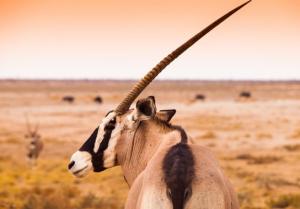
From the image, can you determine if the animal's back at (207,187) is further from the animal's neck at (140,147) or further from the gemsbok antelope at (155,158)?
the animal's neck at (140,147)

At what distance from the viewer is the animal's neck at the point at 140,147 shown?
532 cm

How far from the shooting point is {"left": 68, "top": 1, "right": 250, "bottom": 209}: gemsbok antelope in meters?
3.84

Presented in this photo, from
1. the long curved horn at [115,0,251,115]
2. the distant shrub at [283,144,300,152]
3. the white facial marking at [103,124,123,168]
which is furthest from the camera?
the distant shrub at [283,144,300,152]

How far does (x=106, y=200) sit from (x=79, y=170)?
1002 centimetres

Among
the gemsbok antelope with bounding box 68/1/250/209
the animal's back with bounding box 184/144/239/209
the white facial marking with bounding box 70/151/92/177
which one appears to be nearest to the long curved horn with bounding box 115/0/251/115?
the gemsbok antelope with bounding box 68/1/250/209

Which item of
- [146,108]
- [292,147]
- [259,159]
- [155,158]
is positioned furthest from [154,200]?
[292,147]

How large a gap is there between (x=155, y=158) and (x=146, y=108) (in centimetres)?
82

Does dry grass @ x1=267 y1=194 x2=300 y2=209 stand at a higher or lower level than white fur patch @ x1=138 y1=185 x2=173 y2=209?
lower

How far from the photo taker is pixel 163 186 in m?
3.87

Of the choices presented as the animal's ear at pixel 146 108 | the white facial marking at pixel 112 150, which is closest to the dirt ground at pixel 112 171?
the white facial marking at pixel 112 150

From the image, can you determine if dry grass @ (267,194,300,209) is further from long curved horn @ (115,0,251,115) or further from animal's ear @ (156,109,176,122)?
long curved horn @ (115,0,251,115)

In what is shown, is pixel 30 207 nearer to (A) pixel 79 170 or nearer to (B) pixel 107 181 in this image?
(B) pixel 107 181

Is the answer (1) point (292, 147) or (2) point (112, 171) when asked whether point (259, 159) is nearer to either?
(1) point (292, 147)

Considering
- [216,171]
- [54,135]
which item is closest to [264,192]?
[216,171]
